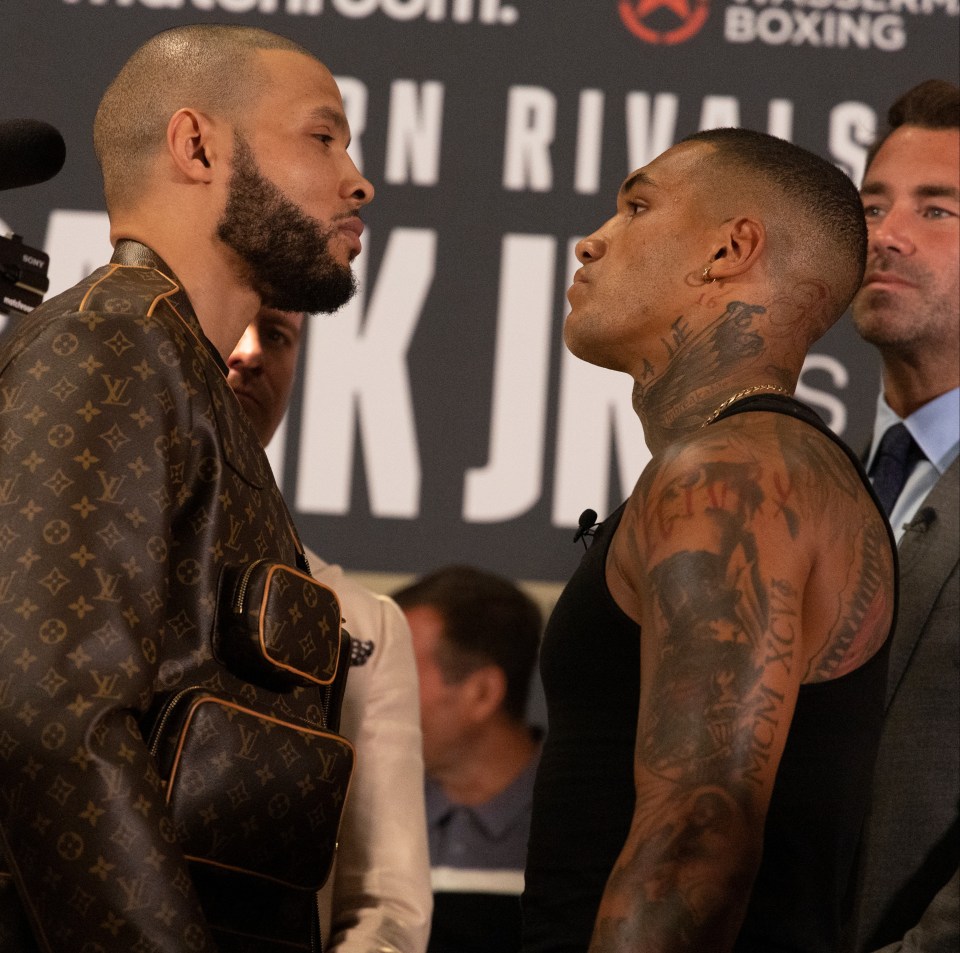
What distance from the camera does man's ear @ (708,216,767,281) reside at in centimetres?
166

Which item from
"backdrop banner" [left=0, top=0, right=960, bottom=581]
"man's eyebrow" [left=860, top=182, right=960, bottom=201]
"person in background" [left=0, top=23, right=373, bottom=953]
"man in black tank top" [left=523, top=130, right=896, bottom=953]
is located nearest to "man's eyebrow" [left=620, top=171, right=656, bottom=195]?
"man in black tank top" [left=523, top=130, right=896, bottom=953]

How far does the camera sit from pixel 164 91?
1866mm

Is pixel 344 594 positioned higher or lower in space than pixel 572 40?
lower

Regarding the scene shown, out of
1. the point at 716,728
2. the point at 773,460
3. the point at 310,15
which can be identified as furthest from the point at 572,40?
the point at 716,728

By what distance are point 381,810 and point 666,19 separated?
2.08m

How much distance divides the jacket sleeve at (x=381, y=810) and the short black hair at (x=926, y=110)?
1.39 metres

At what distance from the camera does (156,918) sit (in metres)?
1.29

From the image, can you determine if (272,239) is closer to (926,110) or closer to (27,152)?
(27,152)

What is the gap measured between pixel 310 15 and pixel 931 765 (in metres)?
2.21

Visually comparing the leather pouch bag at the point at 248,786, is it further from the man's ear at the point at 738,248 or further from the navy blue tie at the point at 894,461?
the navy blue tie at the point at 894,461

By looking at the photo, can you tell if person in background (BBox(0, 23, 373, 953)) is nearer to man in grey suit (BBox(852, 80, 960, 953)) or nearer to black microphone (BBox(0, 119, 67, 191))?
black microphone (BBox(0, 119, 67, 191))

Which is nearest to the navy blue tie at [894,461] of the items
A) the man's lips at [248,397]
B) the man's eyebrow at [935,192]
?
the man's eyebrow at [935,192]

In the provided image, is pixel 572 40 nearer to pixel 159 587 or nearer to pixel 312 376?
pixel 312 376

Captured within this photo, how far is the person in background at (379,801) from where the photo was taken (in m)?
2.01
